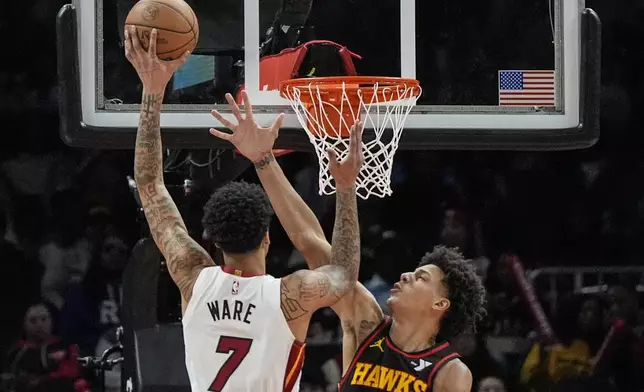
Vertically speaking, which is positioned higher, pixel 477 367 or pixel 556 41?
pixel 556 41

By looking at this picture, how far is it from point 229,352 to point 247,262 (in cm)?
25

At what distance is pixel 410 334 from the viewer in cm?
331

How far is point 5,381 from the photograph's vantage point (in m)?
6.19

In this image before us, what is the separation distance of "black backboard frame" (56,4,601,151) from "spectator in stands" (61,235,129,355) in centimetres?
290

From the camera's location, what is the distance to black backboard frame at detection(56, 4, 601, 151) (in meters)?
3.66

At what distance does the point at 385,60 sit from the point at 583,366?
10.8ft

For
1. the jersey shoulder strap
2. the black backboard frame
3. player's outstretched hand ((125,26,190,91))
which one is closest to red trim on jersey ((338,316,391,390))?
the jersey shoulder strap

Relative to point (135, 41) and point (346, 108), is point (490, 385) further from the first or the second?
point (135, 41)

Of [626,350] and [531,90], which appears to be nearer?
[531,90]

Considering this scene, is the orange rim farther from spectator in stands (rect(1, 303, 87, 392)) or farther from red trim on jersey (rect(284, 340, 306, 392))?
spectator in stands (rect(1, 303, 87, 392))

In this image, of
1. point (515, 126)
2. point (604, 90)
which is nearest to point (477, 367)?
point (604, 90)

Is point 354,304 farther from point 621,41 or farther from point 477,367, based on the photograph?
point 621,41

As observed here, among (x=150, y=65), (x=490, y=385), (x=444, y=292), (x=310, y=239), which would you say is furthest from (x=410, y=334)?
(x=490, y=385)

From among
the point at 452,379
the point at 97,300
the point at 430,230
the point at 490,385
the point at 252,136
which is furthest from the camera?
the point at 430,230
